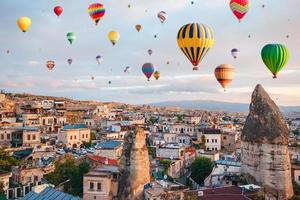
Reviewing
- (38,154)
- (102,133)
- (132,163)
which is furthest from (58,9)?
(132,163)

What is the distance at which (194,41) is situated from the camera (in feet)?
109

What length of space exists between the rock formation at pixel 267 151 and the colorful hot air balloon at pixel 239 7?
7.39 m

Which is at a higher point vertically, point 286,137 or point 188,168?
point 286,137

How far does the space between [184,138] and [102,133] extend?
10.7 m

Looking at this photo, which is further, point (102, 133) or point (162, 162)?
point (102, 133)

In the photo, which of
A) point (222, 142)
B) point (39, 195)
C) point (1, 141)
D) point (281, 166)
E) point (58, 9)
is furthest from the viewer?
point (222, 142)

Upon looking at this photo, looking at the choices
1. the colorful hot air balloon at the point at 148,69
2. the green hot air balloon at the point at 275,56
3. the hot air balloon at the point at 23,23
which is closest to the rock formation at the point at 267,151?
the green hot air balloon at the point at 275,56

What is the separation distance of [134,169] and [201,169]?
40.3ft

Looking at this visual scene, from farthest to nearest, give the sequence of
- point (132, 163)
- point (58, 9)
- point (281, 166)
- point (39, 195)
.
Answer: point (58, 9)
point (281, 166)
point (132, 163)
point (39, 195)

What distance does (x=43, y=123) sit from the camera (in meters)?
58.8

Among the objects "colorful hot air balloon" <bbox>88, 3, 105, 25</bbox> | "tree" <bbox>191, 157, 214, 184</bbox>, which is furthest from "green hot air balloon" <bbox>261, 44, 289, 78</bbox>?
"colorful hot air balloon" <bbox>88, 3, 105, 25</bbox>

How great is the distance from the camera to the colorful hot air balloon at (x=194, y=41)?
32969mm

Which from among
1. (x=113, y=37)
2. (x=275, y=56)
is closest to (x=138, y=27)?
(x=113, y=37)

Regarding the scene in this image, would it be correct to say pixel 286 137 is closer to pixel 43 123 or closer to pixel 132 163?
pixel 132 163
